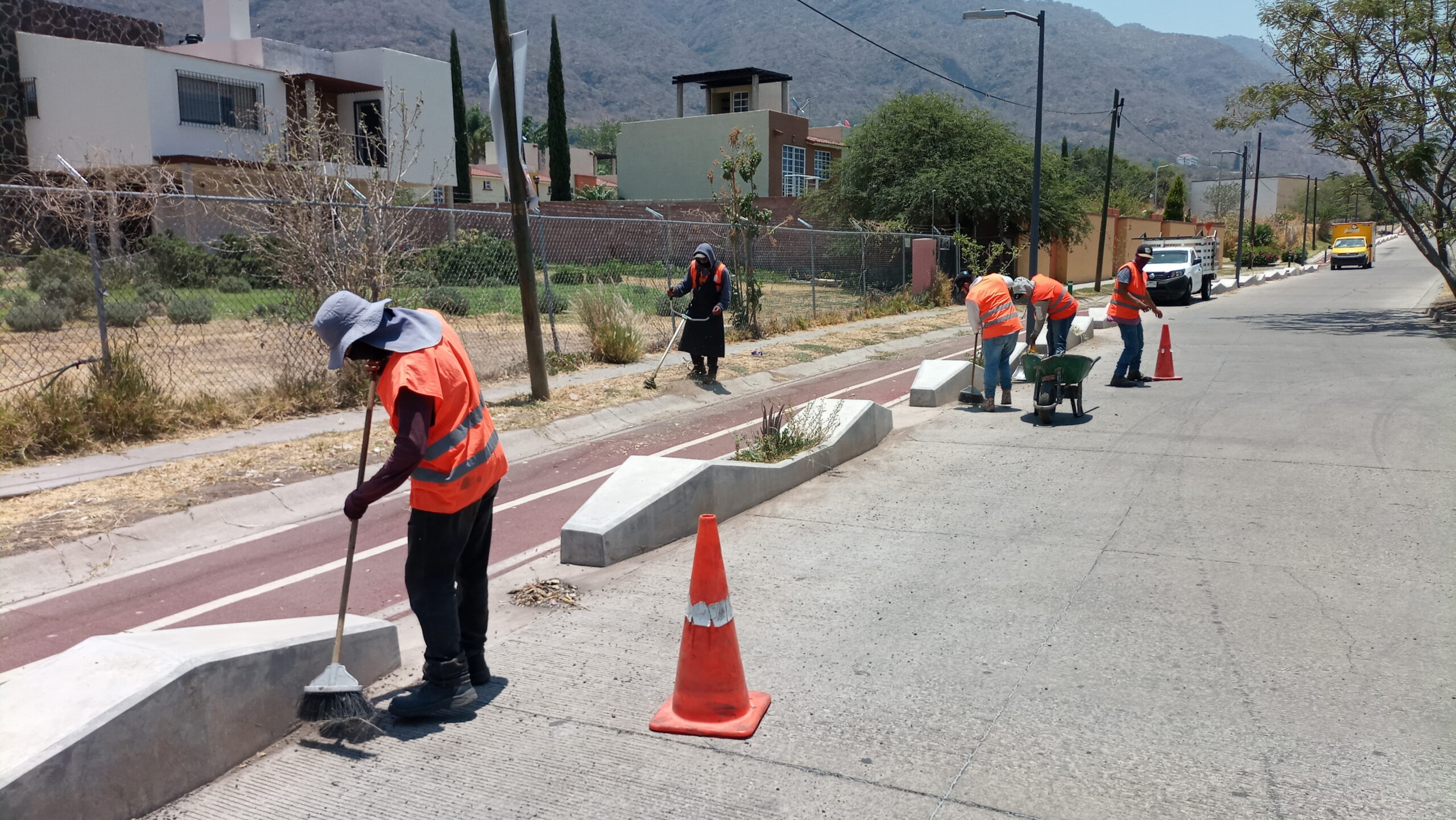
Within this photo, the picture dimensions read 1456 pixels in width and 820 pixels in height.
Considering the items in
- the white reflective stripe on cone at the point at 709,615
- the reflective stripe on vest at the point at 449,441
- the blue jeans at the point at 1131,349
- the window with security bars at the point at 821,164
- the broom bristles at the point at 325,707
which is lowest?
the broom bristles at the point at 325,707

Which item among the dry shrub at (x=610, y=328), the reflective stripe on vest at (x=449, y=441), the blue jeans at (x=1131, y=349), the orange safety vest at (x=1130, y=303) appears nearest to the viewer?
the reflective stripe on vest at (x=449, y=441)

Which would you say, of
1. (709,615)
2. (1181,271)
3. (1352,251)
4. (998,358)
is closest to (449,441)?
(709,615)

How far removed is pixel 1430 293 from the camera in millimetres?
35406

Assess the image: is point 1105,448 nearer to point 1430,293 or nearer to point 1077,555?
point 1077,555

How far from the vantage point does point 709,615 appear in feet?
13.8

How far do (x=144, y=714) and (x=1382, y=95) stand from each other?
2846cm

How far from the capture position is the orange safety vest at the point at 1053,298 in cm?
1223

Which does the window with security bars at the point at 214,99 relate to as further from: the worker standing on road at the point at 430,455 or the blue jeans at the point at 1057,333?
the worker standing on road at the point at 430,455

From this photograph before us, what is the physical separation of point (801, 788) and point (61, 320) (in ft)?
51.5

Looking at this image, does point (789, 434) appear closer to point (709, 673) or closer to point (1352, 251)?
point (709, 673)

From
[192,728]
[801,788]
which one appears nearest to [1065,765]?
[801,788]

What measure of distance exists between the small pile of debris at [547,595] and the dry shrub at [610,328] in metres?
8.81

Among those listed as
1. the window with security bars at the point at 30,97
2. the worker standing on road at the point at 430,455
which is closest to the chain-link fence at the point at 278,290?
the worker standing on road at the point at 430,455

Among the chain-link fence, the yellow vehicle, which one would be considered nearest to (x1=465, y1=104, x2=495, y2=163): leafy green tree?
the chain-link fence
